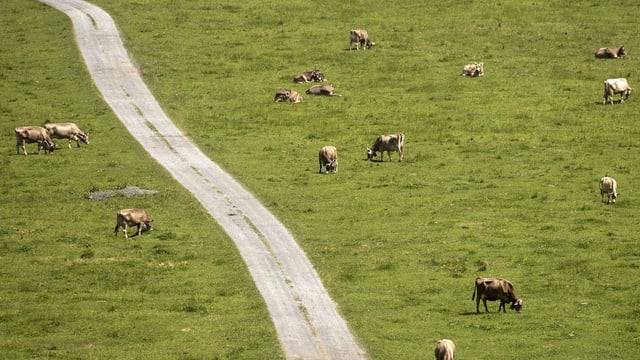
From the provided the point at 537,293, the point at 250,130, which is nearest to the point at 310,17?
the point at 250,130

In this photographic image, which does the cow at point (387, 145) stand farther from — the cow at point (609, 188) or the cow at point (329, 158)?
the cow at point (609, 188)

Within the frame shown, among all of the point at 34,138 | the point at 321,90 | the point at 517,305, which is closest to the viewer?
the point at 517,305

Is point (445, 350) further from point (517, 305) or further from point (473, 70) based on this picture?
point (473, 70)

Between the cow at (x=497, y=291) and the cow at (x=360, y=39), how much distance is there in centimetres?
6082

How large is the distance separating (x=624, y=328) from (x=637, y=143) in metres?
35.5

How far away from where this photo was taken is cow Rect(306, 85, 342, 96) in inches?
3883

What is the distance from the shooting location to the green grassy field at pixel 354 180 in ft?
174

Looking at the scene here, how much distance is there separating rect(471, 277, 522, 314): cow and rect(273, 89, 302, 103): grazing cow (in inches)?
1803

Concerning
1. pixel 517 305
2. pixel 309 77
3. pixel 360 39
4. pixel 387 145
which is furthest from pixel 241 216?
pixel 360 39

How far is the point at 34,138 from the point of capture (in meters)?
85.9

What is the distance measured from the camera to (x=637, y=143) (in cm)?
8456

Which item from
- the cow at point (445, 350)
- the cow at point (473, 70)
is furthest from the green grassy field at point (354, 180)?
the cow at point (445, 350)

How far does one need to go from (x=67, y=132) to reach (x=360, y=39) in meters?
33.5

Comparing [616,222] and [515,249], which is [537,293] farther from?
[616,222]
